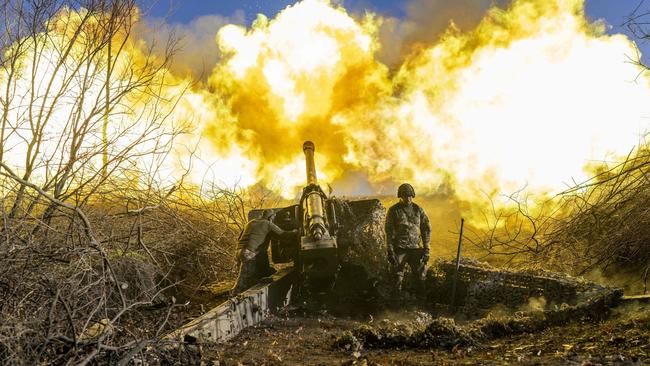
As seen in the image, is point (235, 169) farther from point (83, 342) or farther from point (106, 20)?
point (83, 342)

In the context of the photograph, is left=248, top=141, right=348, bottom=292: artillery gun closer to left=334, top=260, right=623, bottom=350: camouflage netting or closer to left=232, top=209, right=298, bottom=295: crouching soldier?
left=232, top=209, right=298, bottom=295: crouching soldier

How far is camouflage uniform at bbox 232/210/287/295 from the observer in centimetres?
936

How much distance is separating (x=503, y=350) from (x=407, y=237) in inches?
169

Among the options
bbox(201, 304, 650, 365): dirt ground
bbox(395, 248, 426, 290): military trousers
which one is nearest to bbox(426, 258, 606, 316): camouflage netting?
bbox(395, 248, 426, 290): military trousers

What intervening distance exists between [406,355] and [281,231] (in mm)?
4549

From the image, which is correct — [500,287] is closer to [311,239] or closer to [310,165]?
[311,239]

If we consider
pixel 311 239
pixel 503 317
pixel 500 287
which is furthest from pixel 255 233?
pixel 503 317

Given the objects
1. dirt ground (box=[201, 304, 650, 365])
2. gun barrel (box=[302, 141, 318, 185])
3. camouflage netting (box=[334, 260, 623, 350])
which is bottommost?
dirt ground (box=[201, 304, 650, 365])

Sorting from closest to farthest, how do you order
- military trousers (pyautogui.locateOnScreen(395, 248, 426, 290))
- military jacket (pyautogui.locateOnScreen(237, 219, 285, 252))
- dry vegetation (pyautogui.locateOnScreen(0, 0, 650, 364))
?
dry vegetation (pyautogui.locateOnScreen(0, 0, 650, 364)) < military jacket (pyautogui.locateOnScreen(237, 219, 285, 252)) < military trousers (pyautogui.locateOnScreen(395, 248, 426, 290))

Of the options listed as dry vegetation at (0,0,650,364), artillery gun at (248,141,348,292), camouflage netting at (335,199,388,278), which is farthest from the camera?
camouflage netting at (335,199,388,278)

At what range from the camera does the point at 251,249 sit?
377 inches

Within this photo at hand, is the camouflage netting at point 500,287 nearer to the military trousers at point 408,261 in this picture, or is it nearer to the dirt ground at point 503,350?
the military trousers at point 408,261

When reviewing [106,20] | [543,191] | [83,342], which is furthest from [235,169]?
[83,342]

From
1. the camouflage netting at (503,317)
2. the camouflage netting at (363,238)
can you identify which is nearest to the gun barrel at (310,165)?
the camouflage netting at (363,238)
